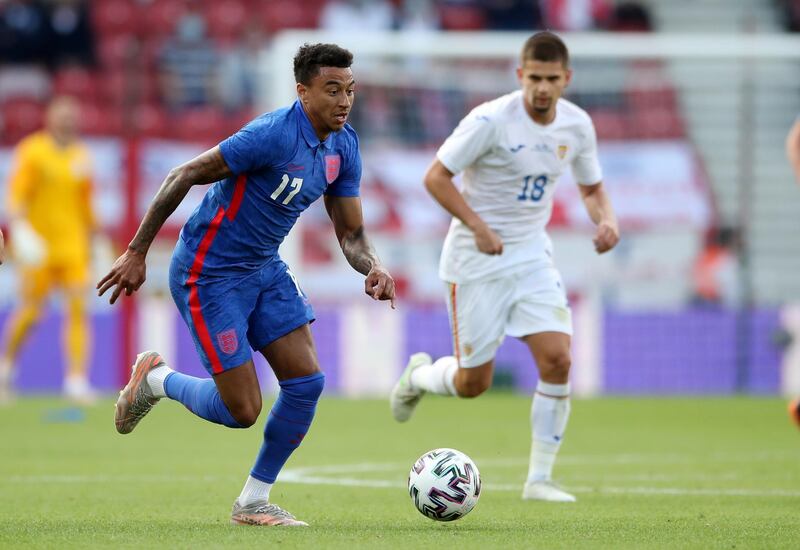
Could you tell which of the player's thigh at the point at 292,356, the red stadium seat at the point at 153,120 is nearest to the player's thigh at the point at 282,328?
the player's thigh at the point at 292,356

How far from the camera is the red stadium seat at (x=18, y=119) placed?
21438 mm

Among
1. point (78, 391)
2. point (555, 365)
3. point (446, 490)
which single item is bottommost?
point (78, 391)

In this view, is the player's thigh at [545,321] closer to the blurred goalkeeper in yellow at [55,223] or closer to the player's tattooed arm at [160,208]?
the player's tattooed arm at [160,208]

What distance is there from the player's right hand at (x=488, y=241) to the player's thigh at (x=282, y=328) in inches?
52.7

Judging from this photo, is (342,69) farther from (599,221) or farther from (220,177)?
(599,221)

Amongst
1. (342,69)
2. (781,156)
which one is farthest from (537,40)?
(781,156)

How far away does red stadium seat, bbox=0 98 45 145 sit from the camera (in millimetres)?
21438

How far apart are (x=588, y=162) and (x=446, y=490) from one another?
2776 mm

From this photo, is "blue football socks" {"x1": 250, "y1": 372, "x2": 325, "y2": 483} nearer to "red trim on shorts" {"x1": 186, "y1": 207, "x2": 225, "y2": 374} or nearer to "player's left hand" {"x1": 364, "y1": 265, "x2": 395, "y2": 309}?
"red trim on shorts" {"x1": 186, "y1": 207, "x2": 225, "y2": 374}

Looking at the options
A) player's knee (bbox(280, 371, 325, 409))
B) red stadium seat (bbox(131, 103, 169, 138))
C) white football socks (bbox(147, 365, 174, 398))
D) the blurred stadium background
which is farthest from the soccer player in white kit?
red stadium seat (bbox(131, 103, 169, 138))

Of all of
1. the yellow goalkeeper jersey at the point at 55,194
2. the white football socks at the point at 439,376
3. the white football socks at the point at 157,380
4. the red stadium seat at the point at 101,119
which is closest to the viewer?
the white football socks at the point at 157,380

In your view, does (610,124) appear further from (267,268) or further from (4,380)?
(267,268)

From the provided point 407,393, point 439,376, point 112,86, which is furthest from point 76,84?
point 439,376

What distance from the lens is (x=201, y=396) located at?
6.61m
